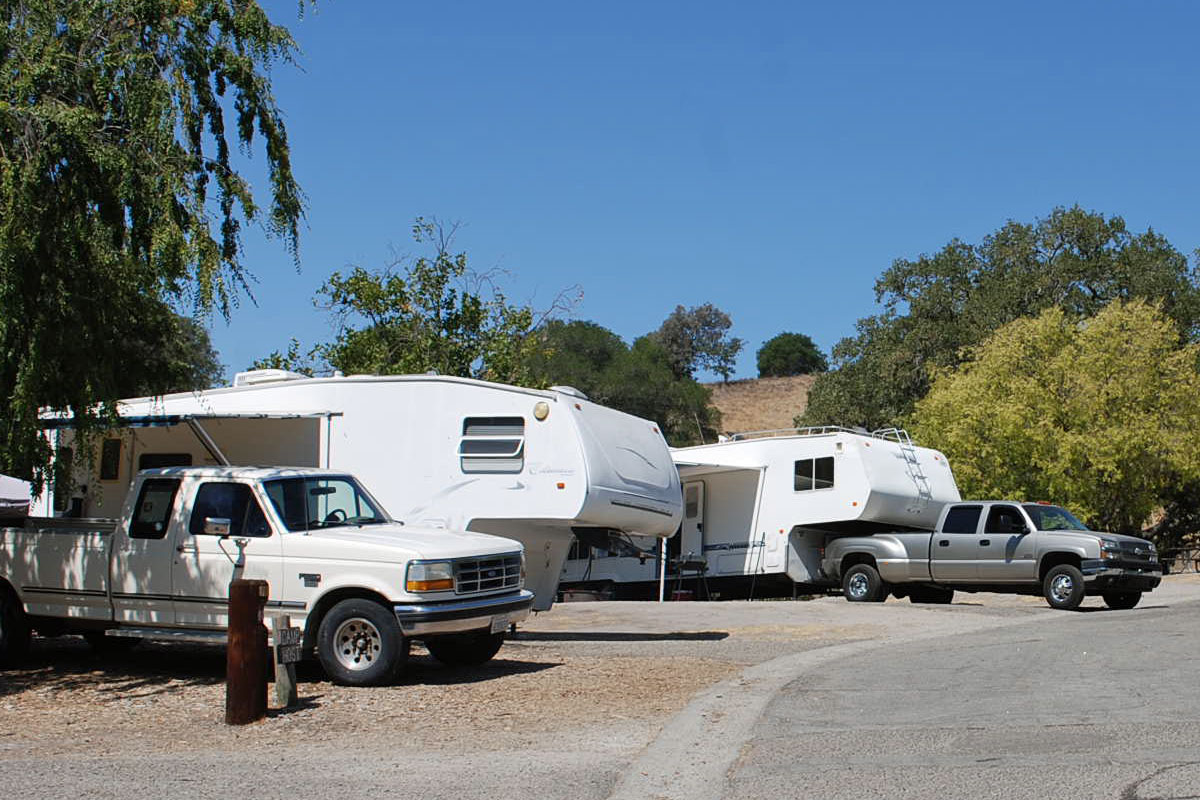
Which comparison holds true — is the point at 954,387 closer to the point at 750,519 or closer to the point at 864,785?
the point at 750,519

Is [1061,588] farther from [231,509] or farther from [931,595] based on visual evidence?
[231,509]

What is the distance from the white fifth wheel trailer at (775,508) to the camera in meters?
21.5

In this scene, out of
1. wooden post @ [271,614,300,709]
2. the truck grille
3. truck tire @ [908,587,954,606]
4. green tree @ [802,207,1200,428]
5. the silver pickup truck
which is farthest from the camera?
green tree @ [802,207,1200,428]

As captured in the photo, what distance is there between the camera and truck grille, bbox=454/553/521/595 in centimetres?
1077

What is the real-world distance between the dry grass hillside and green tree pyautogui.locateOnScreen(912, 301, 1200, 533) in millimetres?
38498

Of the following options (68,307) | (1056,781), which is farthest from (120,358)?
(1056,781)

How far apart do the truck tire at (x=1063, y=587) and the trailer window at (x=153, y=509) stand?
43.9 feet

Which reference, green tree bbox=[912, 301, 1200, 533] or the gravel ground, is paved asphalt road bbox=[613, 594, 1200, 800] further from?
green tree bbox=[912, 301, 1200, 533]

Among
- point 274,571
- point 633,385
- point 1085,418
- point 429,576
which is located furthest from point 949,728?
point 633,385

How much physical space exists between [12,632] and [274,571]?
9.42 ft

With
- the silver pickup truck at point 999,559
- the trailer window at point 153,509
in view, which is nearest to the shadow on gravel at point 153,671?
the trailer window at point 153,509

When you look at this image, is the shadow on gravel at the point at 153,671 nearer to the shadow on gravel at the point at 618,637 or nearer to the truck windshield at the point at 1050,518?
the shadow on gravel at the point at 618,637

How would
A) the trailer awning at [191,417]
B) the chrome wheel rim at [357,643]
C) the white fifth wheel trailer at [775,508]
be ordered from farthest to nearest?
the white fifth wheel trailer at [775,508]
the trailer awning at [191,417]
the chrome wheel rim at [357,643]

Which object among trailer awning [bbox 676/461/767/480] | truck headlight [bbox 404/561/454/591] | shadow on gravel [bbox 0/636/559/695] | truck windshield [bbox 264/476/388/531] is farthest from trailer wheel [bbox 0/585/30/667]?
trailer awning [bbox 676/461/767/480]
